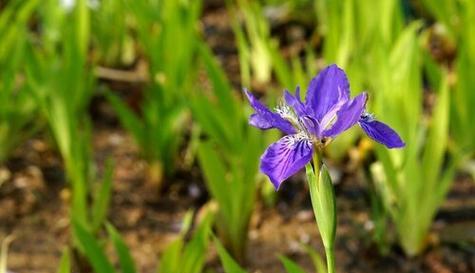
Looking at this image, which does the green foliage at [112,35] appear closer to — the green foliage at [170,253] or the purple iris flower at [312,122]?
the green foliage at [170,253]

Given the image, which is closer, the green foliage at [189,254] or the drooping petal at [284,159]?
the drooping petal at [284,159]

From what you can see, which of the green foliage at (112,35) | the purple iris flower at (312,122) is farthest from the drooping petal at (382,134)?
the green foliage at (112,35)

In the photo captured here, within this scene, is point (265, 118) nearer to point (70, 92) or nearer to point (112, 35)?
point (70, 92)

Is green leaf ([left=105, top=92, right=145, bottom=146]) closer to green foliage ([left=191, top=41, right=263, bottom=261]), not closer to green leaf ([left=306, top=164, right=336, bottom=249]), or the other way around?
green foliage ([left=191, top=41, right=263, bottom=261])

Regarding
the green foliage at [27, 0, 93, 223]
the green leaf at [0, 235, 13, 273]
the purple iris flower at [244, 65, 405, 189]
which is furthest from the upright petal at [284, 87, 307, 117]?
the green foliage at [27, 0, 93, 223]

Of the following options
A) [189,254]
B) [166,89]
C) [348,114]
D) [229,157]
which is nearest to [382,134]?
[348,114]

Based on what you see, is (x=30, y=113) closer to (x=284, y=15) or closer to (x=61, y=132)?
(x=61, y=132)

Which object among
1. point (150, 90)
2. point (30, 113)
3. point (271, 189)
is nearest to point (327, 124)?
point (271, 189)
